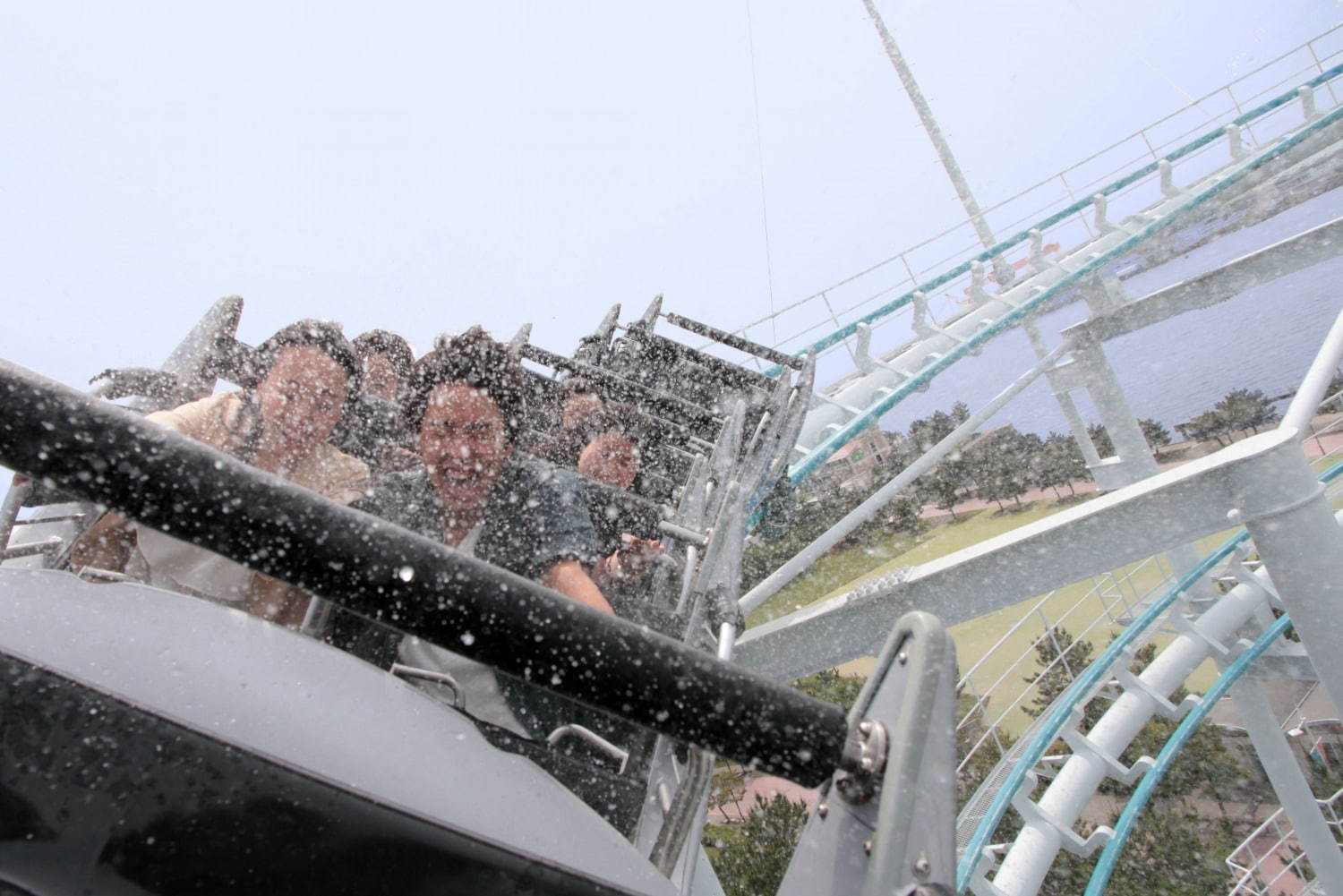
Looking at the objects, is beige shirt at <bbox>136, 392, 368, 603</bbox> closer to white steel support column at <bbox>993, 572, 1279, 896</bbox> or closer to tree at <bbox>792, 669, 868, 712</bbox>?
white steel support column at <bbox>993, 572, 1279, 896</bbox>

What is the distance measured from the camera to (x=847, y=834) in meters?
0.53

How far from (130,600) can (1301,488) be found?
2.98 m

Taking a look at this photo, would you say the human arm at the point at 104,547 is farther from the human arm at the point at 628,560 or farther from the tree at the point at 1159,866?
the tree at the point at 1159,866

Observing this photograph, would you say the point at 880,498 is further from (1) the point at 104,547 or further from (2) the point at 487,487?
(1) the point at 104,547

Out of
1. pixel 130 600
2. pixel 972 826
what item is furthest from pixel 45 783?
pixel 972 826

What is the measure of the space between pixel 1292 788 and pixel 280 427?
19.4 ft

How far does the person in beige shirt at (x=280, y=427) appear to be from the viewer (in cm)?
153

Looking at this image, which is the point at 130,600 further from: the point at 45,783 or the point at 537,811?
the point at 537,811

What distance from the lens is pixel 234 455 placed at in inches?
67.1

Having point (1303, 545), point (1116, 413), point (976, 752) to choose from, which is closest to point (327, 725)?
point (1303, 545)

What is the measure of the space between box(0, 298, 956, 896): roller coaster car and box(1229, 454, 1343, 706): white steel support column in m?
2.38

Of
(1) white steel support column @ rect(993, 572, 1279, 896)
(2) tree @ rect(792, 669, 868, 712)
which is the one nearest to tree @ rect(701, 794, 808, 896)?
(2) tree @ rect(792, 669, 868, 712)

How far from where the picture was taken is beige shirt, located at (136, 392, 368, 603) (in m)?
1.43

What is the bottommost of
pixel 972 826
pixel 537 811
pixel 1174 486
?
pixel 972 826
